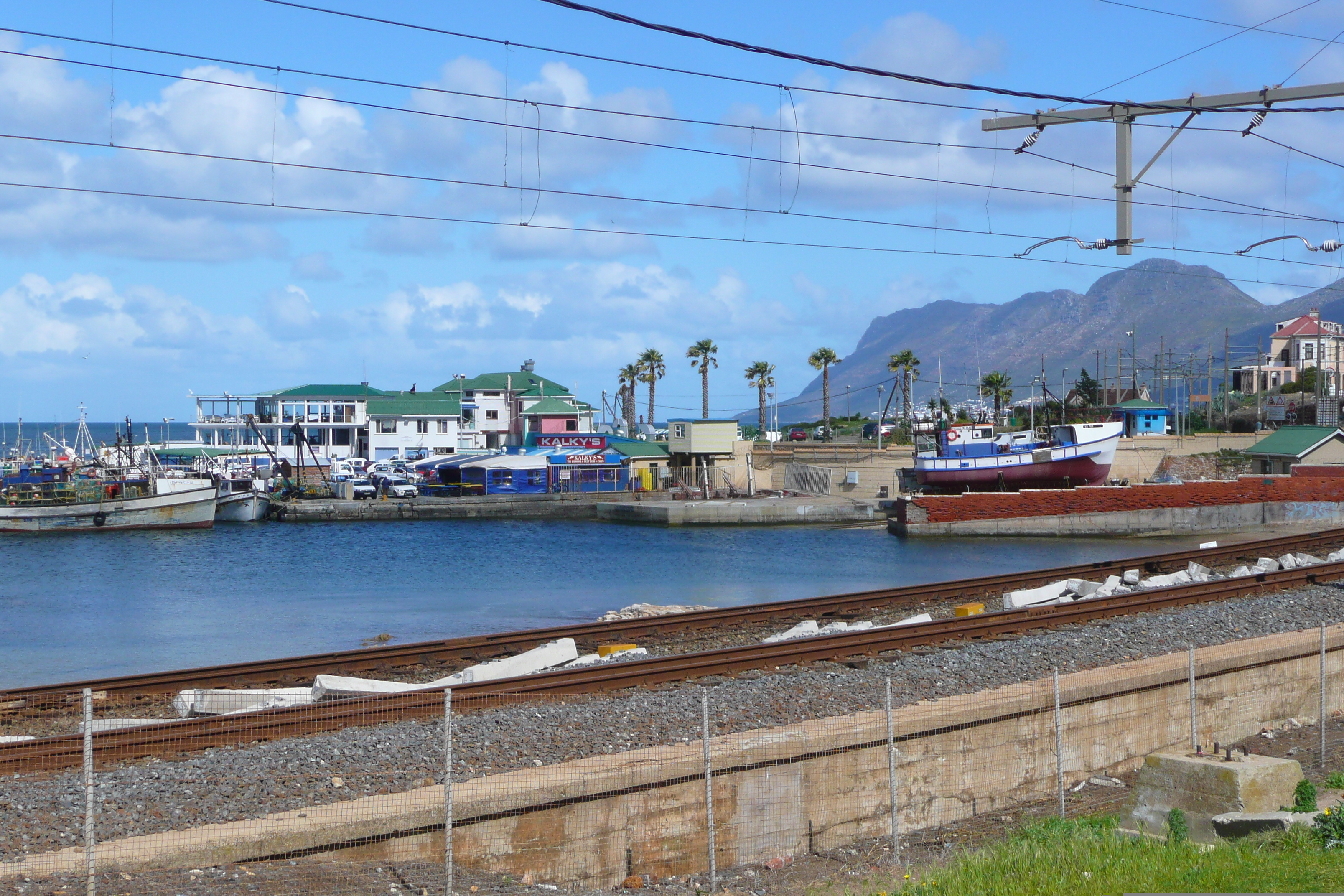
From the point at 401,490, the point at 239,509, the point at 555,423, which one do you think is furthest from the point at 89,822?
the point at 555,423

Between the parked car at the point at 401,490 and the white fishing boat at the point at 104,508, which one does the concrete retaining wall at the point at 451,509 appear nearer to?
the parked car at the point at 401,490

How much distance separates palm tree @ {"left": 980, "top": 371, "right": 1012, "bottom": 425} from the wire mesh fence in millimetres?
96093

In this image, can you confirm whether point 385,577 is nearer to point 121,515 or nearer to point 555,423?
point 121,515

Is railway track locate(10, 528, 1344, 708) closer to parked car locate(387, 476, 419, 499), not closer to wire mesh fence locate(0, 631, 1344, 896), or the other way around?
wire mesh fence locate(0, 631, 1344, 896)

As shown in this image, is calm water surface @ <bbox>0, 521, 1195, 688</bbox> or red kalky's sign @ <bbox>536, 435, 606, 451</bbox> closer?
calm water surface @ <bbox>0, 521, 1195, 688</bbox>

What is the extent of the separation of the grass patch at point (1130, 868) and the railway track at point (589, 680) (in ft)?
19.4

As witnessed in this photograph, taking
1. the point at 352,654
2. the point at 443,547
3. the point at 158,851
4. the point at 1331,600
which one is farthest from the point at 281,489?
the point at 158,851

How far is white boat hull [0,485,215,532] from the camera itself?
6369 centimetres

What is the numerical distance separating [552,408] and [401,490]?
23.6 metres

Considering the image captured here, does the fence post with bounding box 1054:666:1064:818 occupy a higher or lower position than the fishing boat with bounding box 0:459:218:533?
higher

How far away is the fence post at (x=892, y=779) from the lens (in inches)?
384

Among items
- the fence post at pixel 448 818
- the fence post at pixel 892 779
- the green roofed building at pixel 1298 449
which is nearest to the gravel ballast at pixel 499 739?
the fence post at pixel 448 818

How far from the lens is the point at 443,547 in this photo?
179 ft

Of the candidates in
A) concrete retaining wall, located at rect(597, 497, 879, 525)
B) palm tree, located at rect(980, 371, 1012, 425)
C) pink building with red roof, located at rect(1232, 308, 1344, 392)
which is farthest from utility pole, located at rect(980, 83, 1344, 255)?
pink building with red roof, located at rect(1232, 308, 1344, 392)
